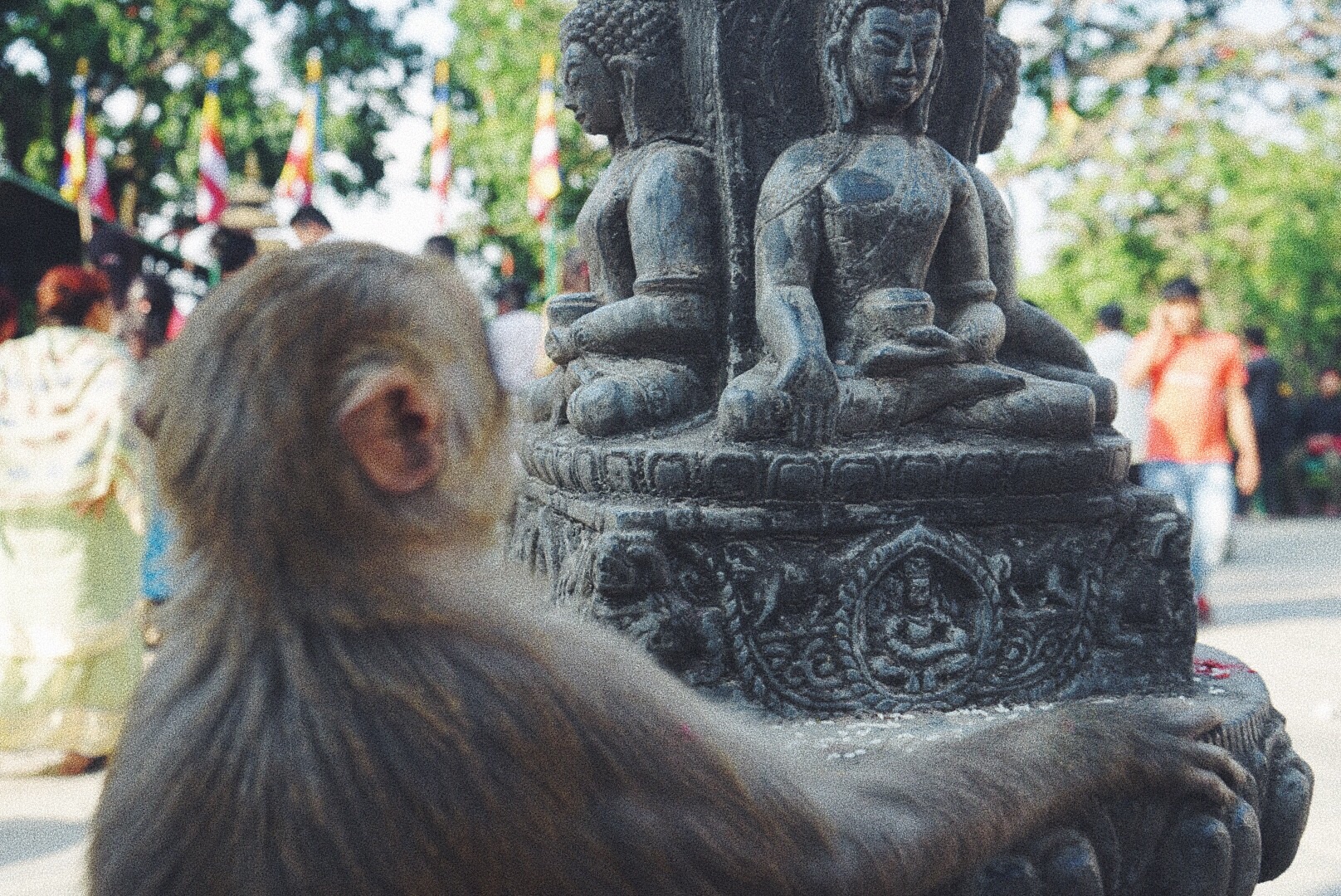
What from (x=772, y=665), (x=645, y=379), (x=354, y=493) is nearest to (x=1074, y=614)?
(x=772, y=665)

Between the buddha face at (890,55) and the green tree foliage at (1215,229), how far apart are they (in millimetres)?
10303

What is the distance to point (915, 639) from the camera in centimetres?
243

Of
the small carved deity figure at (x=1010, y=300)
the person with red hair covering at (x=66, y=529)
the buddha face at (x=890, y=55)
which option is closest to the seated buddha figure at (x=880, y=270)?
the buddha face at (x=890, y=55)

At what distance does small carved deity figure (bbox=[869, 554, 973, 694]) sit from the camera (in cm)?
242

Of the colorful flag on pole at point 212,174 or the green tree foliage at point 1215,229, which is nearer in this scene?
the colorful flag on pole at point 212,174

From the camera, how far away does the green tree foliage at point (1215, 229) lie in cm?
1243

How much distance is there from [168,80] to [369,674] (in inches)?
615

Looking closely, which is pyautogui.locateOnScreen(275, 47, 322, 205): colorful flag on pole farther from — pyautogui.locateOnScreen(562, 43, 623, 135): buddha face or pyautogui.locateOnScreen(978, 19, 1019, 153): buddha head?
pyautogui.locateOnScreen(978, 19, 1019, 153): buddha head

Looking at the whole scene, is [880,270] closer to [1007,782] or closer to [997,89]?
[997,89]

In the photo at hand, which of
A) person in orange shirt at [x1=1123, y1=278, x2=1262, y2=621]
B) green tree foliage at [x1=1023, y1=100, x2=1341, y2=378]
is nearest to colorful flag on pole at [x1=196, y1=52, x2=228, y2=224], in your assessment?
person in orange shirt at [x1=1123, y1=278, x2=1262, y2=621]

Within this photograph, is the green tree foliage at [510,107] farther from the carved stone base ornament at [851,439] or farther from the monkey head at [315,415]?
the monkey head at [315,415]

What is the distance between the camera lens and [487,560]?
4.60 ft

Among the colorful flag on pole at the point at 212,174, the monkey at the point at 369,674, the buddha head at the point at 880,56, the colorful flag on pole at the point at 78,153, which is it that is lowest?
the monkey at the point at 369,674

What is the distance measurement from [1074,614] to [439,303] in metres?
1.58
